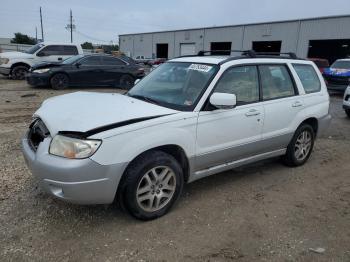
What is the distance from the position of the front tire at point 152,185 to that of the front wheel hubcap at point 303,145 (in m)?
Answer: 2.38

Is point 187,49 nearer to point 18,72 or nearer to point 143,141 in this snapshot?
point 18,72

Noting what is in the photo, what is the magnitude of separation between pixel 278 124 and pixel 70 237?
302 centimetres

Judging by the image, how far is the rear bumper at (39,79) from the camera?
13.0 meters

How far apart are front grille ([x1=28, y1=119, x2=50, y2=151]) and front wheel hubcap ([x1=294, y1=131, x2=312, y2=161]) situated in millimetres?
3581

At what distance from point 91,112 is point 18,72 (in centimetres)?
1491

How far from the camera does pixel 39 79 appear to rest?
1307 centimetres

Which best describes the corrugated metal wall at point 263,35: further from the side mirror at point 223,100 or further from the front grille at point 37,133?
the front grille at point 37,133

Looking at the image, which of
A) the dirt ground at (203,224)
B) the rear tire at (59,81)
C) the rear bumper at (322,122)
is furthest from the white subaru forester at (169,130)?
the rear tire at (59,81)

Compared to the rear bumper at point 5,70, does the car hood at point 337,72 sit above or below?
above

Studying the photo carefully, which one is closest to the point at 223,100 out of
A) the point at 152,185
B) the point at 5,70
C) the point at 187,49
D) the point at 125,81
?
the point at 152,185

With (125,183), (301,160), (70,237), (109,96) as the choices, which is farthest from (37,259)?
(301,160)

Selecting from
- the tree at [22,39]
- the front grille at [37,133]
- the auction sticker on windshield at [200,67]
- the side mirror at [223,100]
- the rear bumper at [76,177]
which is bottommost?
the rear bumper at [76,177]

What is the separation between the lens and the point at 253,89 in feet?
14.7

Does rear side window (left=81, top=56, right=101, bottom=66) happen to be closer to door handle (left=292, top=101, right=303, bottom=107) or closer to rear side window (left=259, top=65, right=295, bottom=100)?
rear side window (left=259, top=65, right=295, bottom=100)
